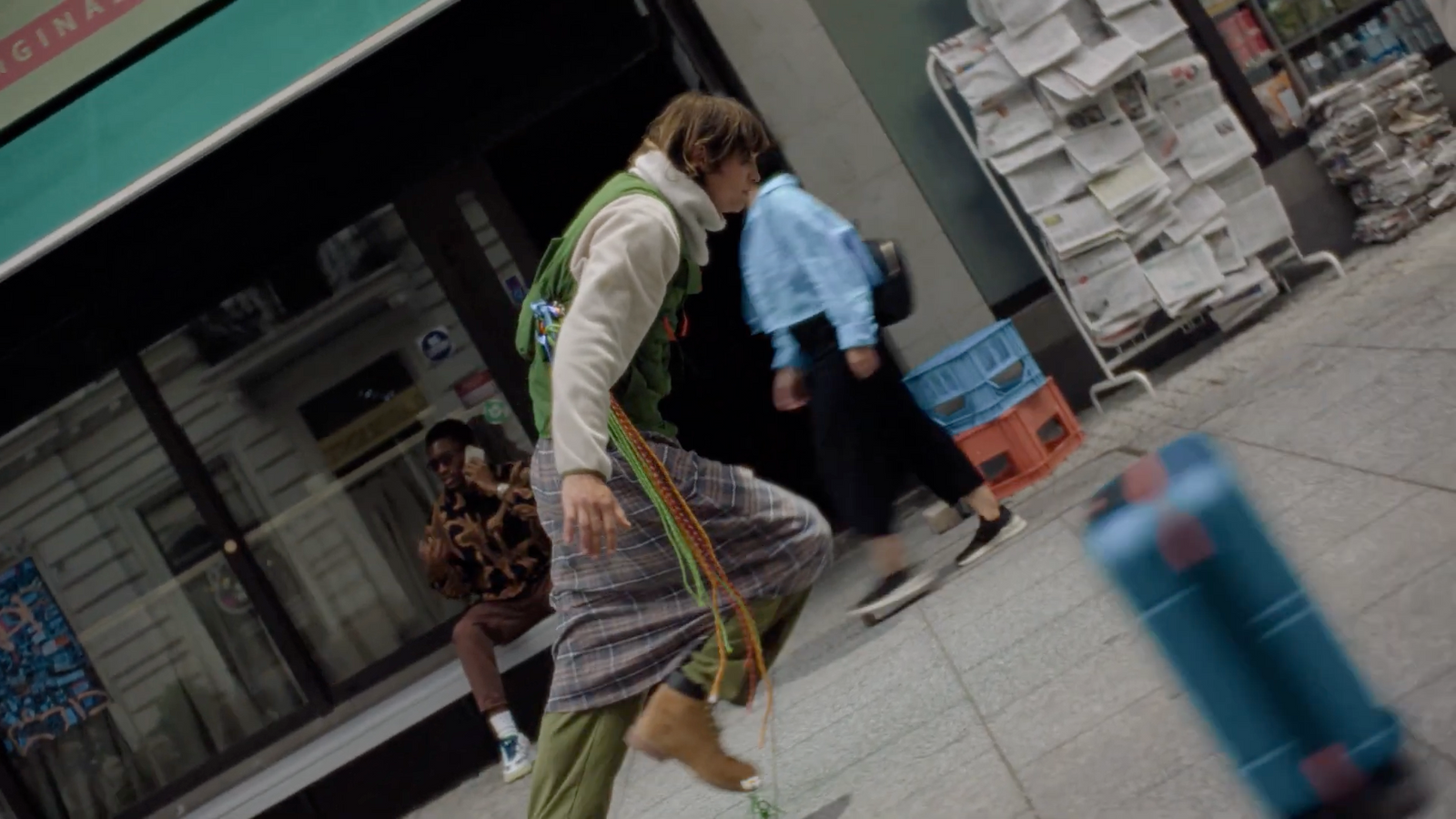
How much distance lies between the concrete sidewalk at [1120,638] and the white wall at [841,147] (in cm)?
120

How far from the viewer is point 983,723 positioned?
11.5ft

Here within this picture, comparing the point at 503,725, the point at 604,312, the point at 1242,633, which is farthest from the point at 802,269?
the point at 1242,633

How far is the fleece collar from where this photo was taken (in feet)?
9.53

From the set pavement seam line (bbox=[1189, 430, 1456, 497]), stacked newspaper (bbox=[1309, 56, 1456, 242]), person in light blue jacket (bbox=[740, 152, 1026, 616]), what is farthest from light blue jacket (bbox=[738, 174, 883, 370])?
stacked newspaper (bbox=[1309, 56, 1456, 242])

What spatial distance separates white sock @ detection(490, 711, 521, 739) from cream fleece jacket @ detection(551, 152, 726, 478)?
12.0ft

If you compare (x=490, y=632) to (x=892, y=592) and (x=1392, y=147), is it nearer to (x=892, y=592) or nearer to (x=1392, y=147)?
(x=892, y=592)

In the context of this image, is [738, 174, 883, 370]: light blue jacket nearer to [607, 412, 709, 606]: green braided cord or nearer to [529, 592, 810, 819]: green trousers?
[607, 412, 709, 606]: green braided cord

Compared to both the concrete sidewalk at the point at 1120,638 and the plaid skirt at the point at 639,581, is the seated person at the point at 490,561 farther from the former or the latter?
the plaid skirt at the point at 639,581

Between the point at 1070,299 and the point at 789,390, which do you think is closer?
the point at 789,390

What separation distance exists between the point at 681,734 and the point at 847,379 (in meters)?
2.25

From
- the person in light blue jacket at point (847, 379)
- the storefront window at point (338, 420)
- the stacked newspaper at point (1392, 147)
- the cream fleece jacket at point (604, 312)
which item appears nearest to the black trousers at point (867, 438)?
the person in light blue jacket at point (847, 379)

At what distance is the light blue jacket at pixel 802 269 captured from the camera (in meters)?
4.78

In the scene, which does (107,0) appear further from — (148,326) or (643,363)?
(643,363)

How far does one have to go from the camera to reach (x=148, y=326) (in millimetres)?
7137
